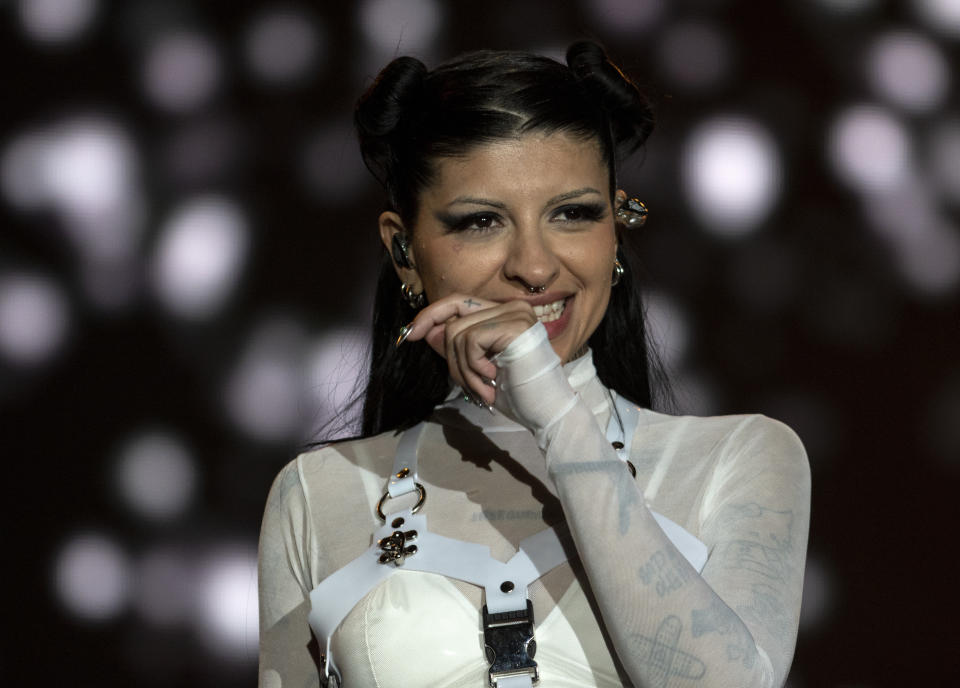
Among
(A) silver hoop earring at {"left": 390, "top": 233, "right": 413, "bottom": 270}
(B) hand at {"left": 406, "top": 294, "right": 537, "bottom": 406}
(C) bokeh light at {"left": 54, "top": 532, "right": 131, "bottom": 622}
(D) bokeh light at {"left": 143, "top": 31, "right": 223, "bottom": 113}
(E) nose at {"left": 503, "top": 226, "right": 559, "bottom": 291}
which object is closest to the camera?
(B) hand at {"left": 406, "top": 294, "right": 537, "bottom": 406}

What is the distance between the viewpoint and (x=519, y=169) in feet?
5.65

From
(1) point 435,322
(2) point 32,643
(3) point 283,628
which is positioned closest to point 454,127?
(1) point 435,322

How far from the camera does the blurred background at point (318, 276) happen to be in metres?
2.34

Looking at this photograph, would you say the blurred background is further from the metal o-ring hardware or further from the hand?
the hand

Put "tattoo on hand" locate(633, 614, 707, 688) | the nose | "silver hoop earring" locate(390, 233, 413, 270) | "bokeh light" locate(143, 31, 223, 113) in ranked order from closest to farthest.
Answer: "tattoo on hand" locate(633, 614, 707, 688), the nose, "silver hoop earring" locate(390, 233, 413, 270), "bokeh light" locate(143, 31, 223, 113)

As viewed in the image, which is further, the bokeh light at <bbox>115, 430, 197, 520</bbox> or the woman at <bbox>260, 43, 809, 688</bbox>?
the bokeh light at <bbox>115, 430, 197, 520</bbox>

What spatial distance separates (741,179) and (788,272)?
178mm

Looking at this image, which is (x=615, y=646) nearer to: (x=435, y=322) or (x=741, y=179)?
(x=435, y=322)

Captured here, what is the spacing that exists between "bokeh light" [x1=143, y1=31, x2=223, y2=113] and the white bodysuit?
2.77 ft

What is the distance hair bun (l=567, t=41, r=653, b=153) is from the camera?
1.87 m

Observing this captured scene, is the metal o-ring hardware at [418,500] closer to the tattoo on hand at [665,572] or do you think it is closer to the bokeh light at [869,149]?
the tattoo on hand at [665,572]

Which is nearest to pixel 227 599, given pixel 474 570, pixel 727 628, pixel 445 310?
pixel 474 570

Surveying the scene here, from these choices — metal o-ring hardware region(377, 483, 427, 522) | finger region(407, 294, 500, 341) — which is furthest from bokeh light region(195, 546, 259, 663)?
finger region(407, 294, 500, 341)

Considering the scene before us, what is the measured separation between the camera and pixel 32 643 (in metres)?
2.34
